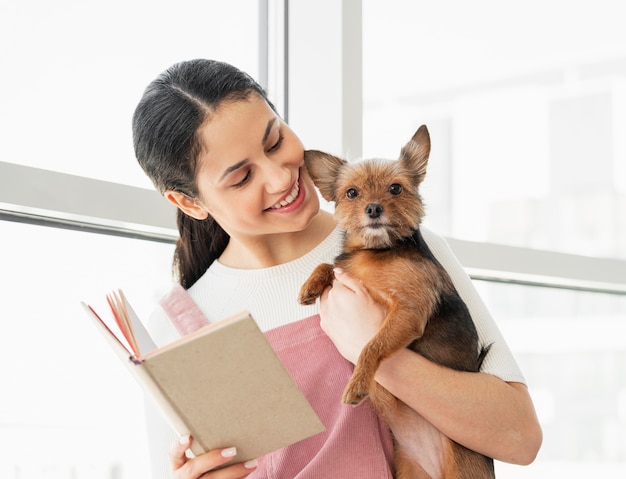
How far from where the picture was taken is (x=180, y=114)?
1682 mm

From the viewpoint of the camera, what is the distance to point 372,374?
145 centimetres

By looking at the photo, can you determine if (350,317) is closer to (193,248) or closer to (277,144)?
(277,144)

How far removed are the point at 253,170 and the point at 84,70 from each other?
2.51ft

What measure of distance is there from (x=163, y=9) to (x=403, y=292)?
1.28 meters

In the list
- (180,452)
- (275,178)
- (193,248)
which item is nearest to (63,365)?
(193,248)

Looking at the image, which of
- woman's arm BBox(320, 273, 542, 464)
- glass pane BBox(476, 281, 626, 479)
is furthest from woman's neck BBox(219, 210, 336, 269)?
glass pane BBox(476, 281, 626, 479)

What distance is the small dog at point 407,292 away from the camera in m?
1.59

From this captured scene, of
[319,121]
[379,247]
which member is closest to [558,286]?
[319,121]

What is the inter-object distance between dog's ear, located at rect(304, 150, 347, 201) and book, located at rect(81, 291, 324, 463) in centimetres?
56

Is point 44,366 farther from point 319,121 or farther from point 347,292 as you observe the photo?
point 319,121

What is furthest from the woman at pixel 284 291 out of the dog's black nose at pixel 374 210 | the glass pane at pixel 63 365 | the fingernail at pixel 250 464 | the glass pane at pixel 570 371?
the glass pane at pixel 570 371

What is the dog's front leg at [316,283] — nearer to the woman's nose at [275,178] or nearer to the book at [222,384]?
the woman's nose at [275,178]

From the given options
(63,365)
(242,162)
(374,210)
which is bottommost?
(63,365)

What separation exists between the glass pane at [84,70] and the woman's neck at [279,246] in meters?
0.53
